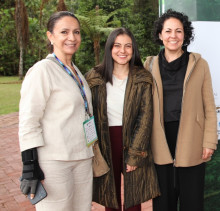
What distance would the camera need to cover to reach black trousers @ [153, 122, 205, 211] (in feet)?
7.84

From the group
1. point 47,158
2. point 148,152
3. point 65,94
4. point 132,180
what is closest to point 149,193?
point 132,180

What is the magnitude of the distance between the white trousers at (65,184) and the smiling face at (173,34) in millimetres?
1122

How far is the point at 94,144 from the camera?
7.61ft

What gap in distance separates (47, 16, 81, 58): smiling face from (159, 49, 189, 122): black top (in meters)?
0.77

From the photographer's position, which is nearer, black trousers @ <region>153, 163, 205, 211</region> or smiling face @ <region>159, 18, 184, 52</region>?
smiling face @ <region>159, 18, 184, 52</region>

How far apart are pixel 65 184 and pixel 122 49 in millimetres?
1128

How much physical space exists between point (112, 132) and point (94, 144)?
18cm

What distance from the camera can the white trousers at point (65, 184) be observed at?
1.88 m

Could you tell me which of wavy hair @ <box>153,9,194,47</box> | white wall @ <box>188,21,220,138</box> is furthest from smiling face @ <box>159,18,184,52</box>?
white wall @ <box>188,21,220,138</box>

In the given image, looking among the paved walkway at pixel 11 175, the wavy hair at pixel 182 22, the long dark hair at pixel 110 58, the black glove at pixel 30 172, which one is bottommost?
the paved walkway at pixel 11 175

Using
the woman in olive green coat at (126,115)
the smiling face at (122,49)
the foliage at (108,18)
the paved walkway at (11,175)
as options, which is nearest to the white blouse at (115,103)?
the woman in olive green coat at (126,115)

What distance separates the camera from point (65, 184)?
1927 mm

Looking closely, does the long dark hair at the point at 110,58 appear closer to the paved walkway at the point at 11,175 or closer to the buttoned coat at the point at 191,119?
the buttoned coat at the point at 191,119

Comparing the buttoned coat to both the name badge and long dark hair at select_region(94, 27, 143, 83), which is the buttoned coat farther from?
the name badge
